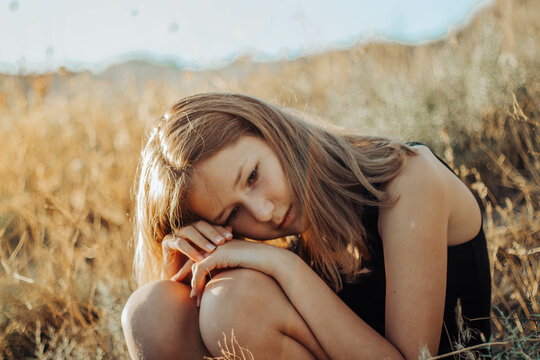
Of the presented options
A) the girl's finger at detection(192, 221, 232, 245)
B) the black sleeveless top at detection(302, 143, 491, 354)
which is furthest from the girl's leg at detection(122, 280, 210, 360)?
the black sleeveless top at detection(302, 143, 491, 354)

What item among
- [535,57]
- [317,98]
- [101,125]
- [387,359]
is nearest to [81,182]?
[101,125]

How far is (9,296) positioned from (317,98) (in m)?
3.12

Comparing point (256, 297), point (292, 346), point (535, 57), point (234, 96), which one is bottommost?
point (292, 346)

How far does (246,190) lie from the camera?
1517mm

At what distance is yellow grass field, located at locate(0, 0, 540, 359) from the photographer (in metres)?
2.06

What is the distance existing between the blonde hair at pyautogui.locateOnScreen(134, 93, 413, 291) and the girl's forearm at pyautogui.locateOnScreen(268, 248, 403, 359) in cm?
23

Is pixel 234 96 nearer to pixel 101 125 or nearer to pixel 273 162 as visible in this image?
pixel 273 162

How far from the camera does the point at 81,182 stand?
3.30 meters

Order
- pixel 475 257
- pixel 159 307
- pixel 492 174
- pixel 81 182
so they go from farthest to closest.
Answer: pixel 81 182
pixel 492 174
pixel 475 257
pixel 159 307

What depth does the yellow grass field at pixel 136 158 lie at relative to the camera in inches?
81.1

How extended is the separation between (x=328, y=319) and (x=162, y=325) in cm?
54

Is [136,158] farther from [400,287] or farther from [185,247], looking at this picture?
[400,287]

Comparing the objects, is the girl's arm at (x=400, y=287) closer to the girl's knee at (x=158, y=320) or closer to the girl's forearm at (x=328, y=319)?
the girl's forearm at (x=328, y=319)

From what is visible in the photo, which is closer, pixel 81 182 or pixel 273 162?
pixel 273 162
